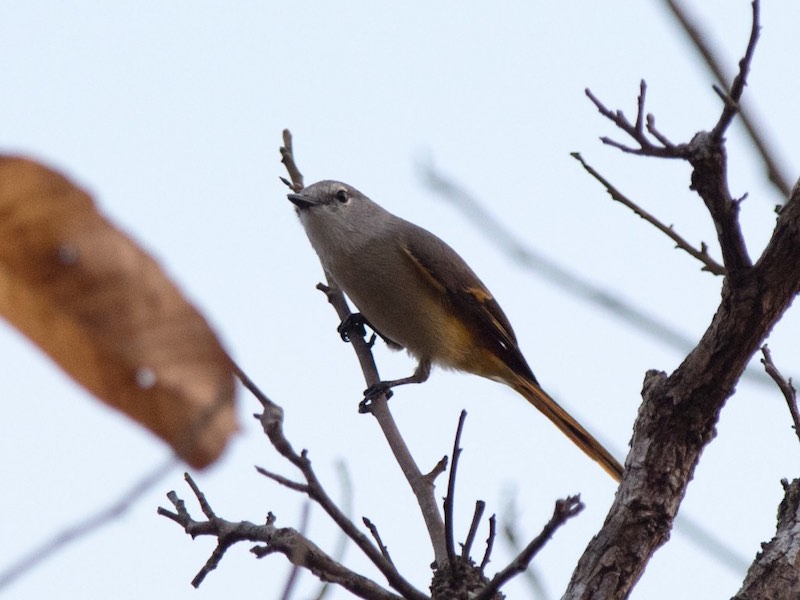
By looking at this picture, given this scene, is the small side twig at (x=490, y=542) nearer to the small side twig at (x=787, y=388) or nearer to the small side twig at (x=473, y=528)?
the small side twig at (x=473, y=528)

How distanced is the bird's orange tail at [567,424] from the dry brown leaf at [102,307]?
545 cm

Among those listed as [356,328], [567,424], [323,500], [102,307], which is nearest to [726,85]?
[323,500]

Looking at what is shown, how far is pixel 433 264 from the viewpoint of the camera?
274 inches

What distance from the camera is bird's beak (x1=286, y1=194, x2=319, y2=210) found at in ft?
21.1

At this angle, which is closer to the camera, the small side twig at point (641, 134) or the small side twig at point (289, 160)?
the small side twig at point (641, 134)

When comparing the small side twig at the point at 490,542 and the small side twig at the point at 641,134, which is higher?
the small side twig at the point at 641,134

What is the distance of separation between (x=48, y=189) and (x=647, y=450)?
256 centimetres

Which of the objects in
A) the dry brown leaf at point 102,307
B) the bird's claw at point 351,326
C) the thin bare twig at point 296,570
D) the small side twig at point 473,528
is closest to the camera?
the dry brown leaf at point 102,307

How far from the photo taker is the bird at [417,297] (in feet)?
21.4

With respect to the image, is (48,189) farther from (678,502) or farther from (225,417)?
(678,502)

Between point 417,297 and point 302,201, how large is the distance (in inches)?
42.2

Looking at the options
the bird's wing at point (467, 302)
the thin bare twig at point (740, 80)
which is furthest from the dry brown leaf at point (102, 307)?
the bird's wing at point (467, 302)

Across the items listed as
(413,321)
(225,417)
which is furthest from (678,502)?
(413,321)

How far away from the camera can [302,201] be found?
6.52 meters
